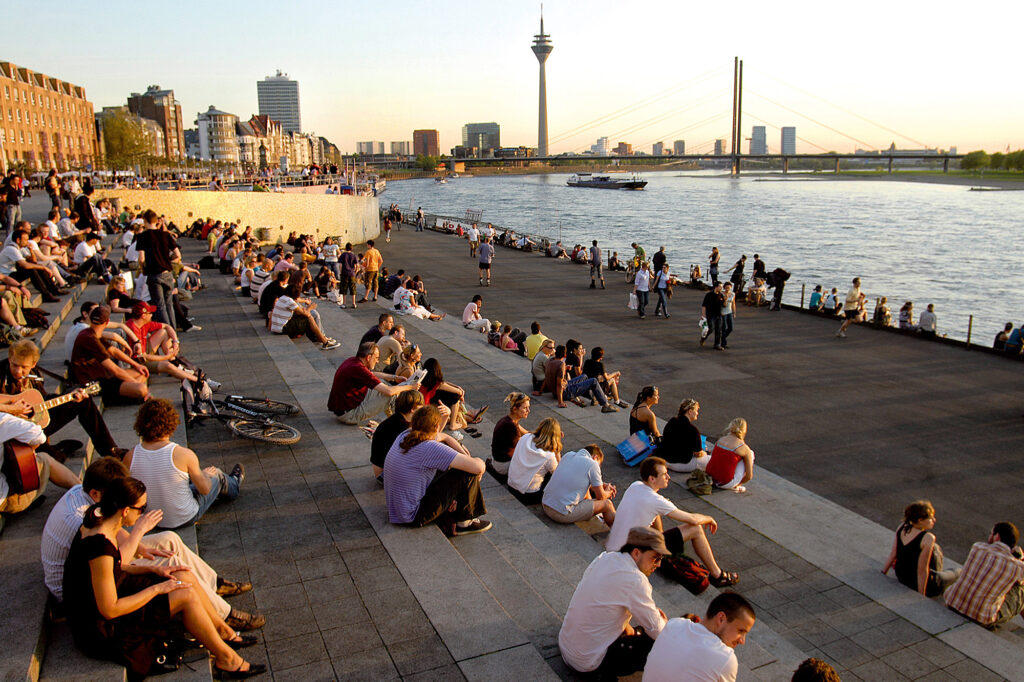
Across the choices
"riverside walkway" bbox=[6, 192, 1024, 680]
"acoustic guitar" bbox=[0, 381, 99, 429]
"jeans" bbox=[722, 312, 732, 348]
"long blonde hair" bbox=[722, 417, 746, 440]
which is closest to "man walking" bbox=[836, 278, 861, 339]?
"riverside walkway" bbox=[6, 192, 1024, 680]

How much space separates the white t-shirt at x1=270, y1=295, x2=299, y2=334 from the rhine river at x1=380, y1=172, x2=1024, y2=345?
24.3m

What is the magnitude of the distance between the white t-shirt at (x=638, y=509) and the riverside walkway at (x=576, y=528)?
454 mm

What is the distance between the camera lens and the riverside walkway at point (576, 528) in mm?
4414

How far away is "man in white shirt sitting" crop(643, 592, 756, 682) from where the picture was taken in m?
3.47

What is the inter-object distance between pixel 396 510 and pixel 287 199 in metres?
29.4

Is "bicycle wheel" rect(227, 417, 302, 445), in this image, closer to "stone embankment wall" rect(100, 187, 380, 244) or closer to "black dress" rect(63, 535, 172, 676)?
"black dress" rect(63, 535, 172, 676)

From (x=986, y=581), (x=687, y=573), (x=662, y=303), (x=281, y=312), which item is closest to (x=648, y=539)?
(x=687, y=573)

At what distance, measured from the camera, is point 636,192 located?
16050 cm

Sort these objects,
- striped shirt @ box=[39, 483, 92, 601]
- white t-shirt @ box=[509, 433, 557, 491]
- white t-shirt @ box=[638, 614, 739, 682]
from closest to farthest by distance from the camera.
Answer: white t-shirt @ box=[638, 614, 739, 682]
striped shirt @ box=[39, 483, 92, 601]
white t-shirt @ box=[509, 433, 557, 491]

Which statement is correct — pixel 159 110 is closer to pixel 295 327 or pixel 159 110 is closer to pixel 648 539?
pixel 295 327

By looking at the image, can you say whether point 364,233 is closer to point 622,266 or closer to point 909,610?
point 622,266

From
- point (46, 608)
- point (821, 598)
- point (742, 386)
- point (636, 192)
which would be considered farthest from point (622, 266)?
point (636, 192)

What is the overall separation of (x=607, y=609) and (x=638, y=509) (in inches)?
57.7

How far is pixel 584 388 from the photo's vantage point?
10.9 m
